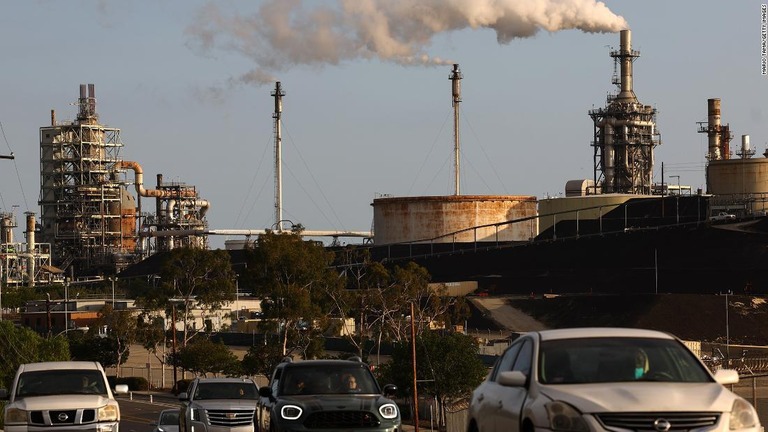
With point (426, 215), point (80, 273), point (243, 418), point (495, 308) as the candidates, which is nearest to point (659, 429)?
point (243, 418)

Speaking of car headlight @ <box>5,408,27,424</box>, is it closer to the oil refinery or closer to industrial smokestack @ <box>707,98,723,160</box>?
the oil refinery

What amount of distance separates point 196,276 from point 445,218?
166 feet

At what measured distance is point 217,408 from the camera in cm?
2628

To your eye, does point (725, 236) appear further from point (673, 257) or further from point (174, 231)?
point (174, 231)

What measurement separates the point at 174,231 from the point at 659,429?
144790 mm

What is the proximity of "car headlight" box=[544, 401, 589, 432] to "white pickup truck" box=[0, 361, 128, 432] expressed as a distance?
474 inches

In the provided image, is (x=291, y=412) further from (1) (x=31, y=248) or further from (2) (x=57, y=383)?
(1) (x=31, y=248)

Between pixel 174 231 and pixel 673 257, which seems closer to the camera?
pixel 673 257

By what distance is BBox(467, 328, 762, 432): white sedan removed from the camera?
39.3ft

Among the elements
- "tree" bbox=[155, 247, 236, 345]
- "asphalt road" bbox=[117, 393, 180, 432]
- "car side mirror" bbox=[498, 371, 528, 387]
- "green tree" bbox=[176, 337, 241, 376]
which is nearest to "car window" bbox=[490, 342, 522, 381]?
"car side mirror" bbox=[498, 371, 528, 387]

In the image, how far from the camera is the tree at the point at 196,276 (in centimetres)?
8081

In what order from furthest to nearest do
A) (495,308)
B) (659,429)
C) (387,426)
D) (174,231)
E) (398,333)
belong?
(174,231)
(495,308)
(398,333)
(387,426)
(659,429)

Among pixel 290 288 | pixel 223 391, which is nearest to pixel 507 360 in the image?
pixel 223 391

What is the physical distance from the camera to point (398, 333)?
77625mm
